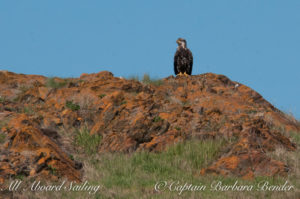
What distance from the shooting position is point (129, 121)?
13188 millimetres

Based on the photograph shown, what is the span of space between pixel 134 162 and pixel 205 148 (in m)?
1.85

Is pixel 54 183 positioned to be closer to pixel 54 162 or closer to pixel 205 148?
pixel 54 162

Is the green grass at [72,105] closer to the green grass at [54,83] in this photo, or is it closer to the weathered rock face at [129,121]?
the weathered rock face at [129,121]

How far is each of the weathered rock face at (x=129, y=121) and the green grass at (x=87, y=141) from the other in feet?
0.72

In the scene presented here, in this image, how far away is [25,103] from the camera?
16266 mm

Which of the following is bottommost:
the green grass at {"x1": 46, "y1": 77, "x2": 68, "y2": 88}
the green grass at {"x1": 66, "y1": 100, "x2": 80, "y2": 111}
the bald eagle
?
the green grass at {"x1": 66, "y1": 100, "x2": 80, "y2": 111}

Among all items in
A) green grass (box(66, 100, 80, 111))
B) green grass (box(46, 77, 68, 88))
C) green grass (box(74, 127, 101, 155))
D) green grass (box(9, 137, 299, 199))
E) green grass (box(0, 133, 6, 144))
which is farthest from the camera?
green grass (box(46, 77, 68, 88))

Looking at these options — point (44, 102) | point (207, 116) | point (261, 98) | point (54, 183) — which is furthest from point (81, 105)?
point (261, 98)

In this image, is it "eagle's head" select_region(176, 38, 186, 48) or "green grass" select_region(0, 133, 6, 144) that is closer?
"green grass" select_region(0, 133, 6, 144)

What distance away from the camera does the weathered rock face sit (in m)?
10.8

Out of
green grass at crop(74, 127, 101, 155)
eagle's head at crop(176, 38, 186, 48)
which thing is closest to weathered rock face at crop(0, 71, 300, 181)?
green grass at crop(74, 127, 101, 155)

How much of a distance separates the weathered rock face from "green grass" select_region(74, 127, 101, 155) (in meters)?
0.22

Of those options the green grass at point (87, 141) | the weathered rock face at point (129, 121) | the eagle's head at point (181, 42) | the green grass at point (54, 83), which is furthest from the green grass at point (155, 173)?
the eagle's head at point (181, 42)

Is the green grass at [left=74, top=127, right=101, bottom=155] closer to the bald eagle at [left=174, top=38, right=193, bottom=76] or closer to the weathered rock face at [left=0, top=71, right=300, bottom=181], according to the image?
the weathered rock face at [left=0, top=71, right=300, bottom=181]
